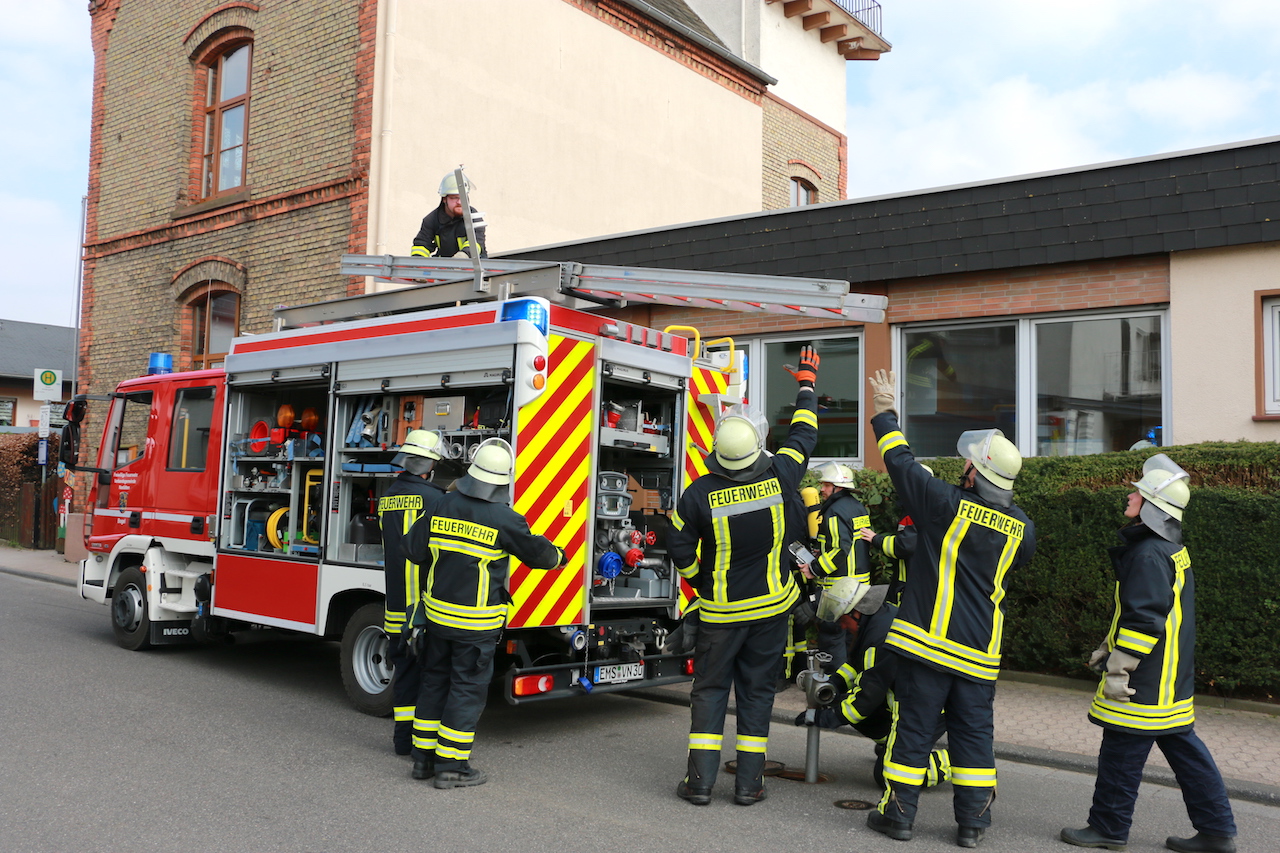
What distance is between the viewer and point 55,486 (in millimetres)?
19188

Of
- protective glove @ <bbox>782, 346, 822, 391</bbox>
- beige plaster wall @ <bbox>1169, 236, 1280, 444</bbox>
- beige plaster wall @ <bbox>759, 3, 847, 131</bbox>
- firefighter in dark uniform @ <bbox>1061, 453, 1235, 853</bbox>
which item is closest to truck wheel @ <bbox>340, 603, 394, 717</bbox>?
protective glove @ <bbox>782, 346, 822, 391</bbox>

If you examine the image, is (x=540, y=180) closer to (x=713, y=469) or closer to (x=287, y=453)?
(x=287, y=453)

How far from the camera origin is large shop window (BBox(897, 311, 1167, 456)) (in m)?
8.75

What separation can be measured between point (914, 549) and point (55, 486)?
738 inches

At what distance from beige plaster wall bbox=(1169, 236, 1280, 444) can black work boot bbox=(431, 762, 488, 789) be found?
20.5 ft

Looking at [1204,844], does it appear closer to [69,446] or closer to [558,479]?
[558,479]

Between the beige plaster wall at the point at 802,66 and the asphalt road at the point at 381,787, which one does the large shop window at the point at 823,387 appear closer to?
the asphalt road at the point at 381,787

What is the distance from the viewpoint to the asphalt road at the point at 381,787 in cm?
462

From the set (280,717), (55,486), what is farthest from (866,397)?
(55,486)

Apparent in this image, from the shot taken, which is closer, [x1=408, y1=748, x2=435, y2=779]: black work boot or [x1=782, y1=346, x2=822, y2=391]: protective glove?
[x1=408, y1=748, x2=435, y2=779]: black work boot

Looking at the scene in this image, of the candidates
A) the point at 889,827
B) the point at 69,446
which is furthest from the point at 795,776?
the point at 69,446

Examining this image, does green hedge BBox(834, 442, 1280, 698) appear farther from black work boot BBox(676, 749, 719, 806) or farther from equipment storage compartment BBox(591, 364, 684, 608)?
black work boot BBox(676, 749, 719, 806)

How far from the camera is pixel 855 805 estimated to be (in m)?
5.20

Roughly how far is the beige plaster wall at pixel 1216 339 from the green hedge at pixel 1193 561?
78 cm
